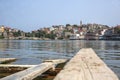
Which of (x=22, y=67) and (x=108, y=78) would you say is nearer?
(x=108, y=78)

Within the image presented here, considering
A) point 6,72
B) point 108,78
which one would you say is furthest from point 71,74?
point 6,72

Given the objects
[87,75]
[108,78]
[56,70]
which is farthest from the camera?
[56,70]

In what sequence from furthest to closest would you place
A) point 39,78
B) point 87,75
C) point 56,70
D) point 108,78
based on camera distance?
1. point 56,70
2. point 39,78
3. point 87,75
4. point 108,78

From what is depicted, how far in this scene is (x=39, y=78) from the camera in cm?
1116

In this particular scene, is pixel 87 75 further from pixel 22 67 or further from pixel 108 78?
pixel 22 67

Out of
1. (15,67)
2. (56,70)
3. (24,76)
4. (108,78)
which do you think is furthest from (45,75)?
(108,78)

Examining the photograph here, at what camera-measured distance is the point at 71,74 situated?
314 inches

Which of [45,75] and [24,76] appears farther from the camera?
[45,75]

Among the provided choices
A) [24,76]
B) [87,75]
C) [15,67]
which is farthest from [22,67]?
[87,75]

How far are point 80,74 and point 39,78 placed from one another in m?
3.52

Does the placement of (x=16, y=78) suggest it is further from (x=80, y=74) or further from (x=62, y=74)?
(x=80, y=74)

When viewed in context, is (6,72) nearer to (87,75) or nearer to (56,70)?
(56,70)

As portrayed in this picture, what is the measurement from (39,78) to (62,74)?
342 centimetres

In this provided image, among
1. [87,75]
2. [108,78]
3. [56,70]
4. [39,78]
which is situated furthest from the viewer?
[56,70]
